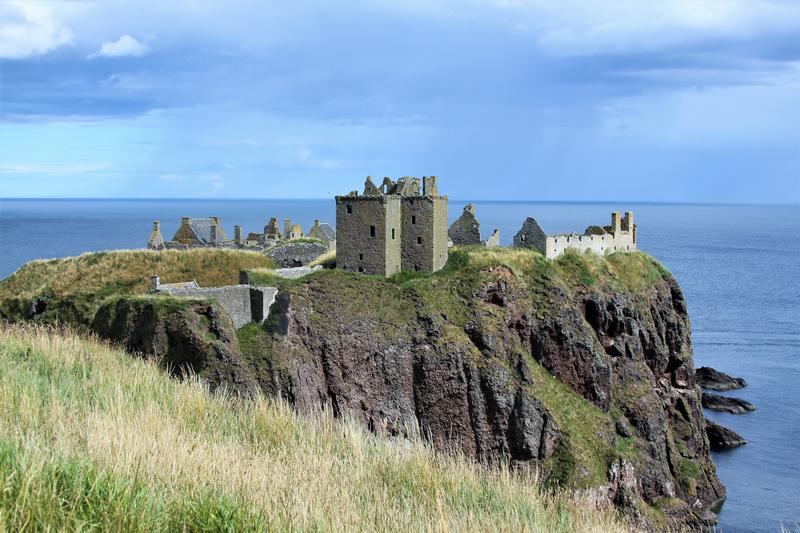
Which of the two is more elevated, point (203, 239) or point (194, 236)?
point (194, 236)

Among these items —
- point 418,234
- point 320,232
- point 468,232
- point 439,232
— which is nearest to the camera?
point 418,234

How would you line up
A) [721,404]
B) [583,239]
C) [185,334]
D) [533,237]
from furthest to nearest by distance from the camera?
[721,404] < [583,239] < [533,237] < [185,334]

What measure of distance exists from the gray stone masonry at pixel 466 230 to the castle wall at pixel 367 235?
8260 millimetres

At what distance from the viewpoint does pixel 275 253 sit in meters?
59.2

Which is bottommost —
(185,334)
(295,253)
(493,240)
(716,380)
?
(716,380)

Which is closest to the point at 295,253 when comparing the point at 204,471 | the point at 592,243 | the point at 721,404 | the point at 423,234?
the point at 423,234

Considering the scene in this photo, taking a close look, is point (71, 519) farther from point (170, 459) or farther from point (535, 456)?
point (535, 456)

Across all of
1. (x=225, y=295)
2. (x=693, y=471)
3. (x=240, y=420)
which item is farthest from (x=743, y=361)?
(x=240, y=420)

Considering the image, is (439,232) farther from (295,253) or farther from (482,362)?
(295,253)

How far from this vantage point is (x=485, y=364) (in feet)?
151

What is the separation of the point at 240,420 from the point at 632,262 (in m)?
52.0

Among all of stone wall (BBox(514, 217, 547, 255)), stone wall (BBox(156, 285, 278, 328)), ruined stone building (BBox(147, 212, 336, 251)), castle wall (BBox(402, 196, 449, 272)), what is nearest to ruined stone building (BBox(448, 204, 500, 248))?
stone wall (BBox(514, 217, 547, 255))

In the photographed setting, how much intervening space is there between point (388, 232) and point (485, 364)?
Result: 404 inches

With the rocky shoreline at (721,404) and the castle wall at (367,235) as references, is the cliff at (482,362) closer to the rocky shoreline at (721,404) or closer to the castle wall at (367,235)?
the castle wall at (367,235)
